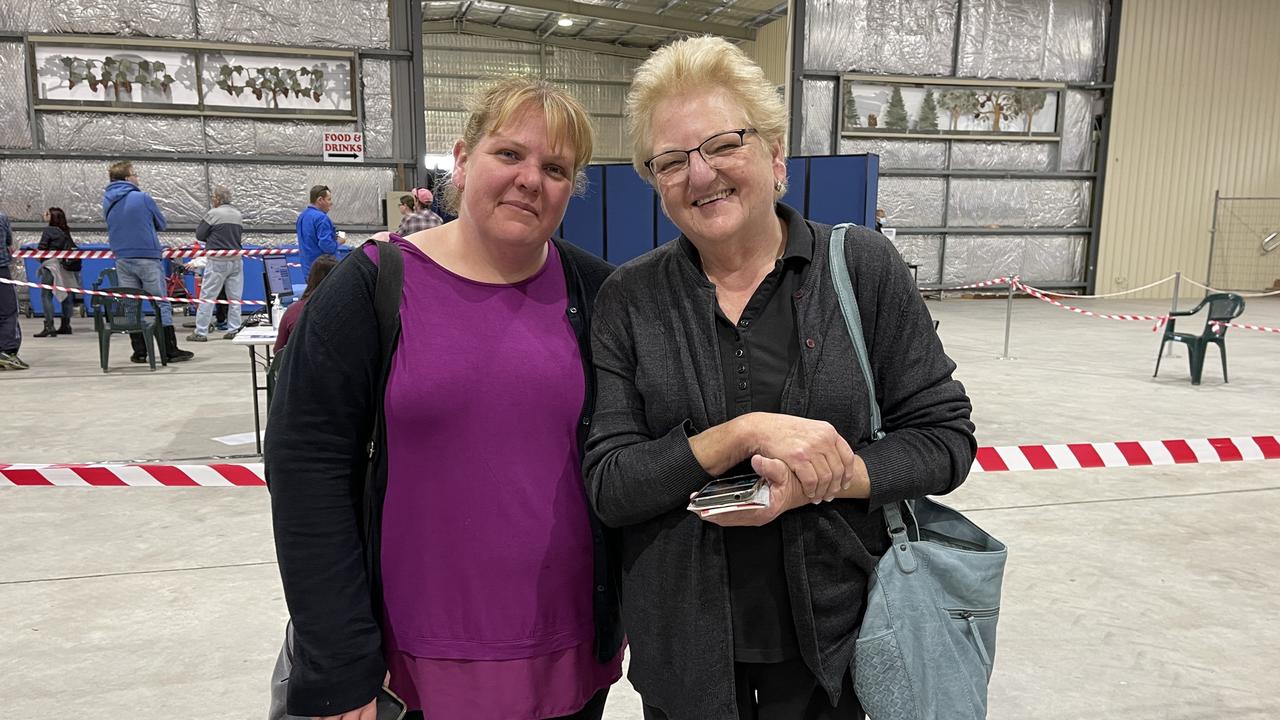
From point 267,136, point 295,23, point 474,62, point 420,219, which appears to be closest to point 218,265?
point 420,219

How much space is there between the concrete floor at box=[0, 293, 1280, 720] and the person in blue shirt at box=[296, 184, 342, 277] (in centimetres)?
281

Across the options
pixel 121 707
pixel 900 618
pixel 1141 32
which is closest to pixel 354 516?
pixel 900 618

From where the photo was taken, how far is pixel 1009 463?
3033 mm

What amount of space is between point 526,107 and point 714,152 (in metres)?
0.31

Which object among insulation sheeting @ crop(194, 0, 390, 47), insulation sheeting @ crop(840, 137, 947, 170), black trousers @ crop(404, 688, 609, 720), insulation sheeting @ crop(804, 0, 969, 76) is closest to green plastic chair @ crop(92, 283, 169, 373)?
insulation sheeting @ crop(194, 0, 390, 47)

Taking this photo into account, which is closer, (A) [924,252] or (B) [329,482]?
(B) [329,482]

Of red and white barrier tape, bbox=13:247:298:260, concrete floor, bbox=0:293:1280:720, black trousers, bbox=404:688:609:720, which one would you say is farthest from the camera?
red and white barrier tape, bbox=13:247:298:260

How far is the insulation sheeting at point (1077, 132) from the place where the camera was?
15.4 meters

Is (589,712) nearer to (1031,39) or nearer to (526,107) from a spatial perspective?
(526,107)

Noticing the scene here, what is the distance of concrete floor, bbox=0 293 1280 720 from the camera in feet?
8.60

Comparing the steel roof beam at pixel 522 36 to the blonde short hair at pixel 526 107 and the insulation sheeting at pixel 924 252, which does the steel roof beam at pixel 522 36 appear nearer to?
the insulation sheeting at pixel 924 252

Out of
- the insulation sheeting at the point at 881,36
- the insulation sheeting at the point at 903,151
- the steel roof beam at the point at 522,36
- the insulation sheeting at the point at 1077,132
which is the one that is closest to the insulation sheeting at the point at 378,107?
the insulation sheeting at the point at 881,36

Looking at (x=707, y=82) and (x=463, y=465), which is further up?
(x=707, y=82)

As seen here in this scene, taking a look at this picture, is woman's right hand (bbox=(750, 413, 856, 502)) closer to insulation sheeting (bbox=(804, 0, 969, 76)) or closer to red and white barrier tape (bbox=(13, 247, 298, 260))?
red and white barrier tape (bbox=(13, 247, 298, 260))
